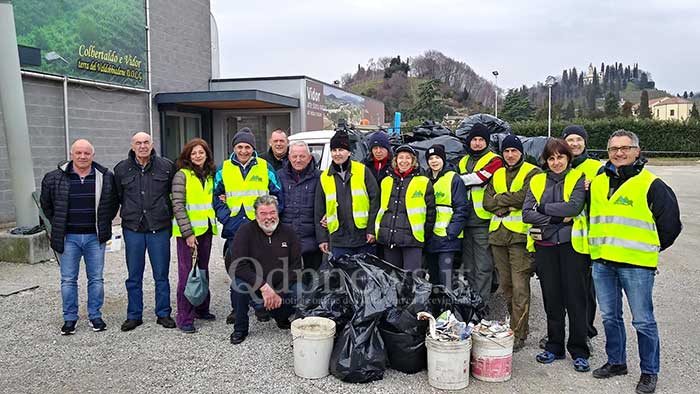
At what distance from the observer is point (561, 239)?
169 inches

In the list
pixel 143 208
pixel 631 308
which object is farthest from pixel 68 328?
pixel 631 308

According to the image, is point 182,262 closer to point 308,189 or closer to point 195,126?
point 308,189

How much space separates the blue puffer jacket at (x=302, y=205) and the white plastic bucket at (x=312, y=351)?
4.28 ft

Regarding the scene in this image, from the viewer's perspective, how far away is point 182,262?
532cm

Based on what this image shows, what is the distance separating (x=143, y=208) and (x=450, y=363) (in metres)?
2.95

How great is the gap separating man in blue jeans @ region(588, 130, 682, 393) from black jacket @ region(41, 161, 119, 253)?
3.98m

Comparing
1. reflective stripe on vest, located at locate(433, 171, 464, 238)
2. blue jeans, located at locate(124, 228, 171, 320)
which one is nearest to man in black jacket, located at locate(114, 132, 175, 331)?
blue jeans, located at locate(124, 228, 171, 320)

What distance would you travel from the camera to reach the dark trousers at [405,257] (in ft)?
16.4

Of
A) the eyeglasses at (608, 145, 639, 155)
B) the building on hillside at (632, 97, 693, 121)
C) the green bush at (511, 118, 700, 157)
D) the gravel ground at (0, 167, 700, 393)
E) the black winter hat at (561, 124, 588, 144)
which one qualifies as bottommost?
the gravel ground at (0, 167, 700, 393)

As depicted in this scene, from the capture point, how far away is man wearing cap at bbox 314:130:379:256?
5.22m

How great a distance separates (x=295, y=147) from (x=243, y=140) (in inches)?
18.9

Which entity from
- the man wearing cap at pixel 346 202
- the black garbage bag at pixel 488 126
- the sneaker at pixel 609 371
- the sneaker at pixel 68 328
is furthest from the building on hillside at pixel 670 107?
the sneaker at pixel 68 328

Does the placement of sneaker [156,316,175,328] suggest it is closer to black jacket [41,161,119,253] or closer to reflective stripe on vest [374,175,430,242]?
black jacket [41,161,119,253]

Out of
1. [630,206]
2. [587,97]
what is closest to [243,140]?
[630,206]
